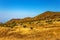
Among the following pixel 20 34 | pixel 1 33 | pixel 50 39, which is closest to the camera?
pixel 50 39

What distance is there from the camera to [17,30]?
77.6 ft

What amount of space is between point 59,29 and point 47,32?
75.5 inches

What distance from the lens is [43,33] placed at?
21.4 meters

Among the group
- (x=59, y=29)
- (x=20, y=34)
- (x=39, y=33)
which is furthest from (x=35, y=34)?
(x=59, y=29)

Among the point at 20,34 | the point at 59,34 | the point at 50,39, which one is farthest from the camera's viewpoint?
the point at 20,34

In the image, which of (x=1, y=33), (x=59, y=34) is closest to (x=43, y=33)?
(x=59, y=34)

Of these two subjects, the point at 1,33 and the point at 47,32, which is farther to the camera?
the point at 1,33

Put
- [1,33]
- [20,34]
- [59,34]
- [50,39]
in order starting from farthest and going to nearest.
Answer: [1,33] → [20,34] → [59,34] → [50,39]

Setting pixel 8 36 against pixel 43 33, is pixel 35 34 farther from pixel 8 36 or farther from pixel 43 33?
pixel 8 36

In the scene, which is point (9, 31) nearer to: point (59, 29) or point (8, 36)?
point (8, 36)

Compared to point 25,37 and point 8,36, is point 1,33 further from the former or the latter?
point 25,37

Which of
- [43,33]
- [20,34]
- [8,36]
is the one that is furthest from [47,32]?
[8,36]

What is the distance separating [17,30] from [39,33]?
3622 millimetres

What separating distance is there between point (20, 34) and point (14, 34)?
0.82 metres
